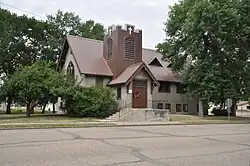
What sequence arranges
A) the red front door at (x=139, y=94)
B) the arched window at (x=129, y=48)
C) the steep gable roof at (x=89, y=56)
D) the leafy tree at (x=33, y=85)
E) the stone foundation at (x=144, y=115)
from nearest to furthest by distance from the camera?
1. the stone foundation at (x=144, y=115)
2. the leafy tree at (x=33, y=85)
3. the red front door at (x=139, y=94)
4. the steep gable roof at (x=89, y=56)
5. the arched window at (x=129, y=48)

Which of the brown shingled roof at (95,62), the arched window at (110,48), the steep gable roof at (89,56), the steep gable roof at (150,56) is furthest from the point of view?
the steep gable roof at (150,56)

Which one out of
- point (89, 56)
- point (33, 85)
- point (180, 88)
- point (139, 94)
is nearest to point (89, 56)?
point (89, 56)

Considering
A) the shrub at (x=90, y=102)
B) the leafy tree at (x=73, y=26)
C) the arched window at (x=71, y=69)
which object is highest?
the leafy tree at (x=73, y=26)

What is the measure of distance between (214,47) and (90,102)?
52.6 ft

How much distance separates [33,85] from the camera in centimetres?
3033

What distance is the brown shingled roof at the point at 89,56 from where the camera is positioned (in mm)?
35094

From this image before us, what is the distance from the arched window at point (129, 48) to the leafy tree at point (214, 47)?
16.5ft

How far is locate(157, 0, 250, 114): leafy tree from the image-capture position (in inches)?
1331

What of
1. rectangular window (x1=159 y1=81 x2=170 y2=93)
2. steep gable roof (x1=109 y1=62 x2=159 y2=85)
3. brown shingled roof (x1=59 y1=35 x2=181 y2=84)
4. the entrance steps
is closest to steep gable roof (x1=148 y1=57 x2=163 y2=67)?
brown shingled roof (x1=59 y1=35 x2=181 y2=84)

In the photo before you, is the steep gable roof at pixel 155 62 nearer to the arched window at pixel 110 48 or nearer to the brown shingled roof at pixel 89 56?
the brown shingled roof at pixel 89 56

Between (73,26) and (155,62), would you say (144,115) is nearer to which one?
(155,62)

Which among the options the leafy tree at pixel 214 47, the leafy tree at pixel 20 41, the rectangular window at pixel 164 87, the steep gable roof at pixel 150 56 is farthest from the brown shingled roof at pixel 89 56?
the leafy tree at pixel 20 41

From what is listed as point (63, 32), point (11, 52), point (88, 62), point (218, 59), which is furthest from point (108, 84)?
point (63, 32)

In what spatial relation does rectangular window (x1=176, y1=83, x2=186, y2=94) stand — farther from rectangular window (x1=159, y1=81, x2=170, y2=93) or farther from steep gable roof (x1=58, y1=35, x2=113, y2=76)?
steep gable roof (x1=58, y1=35, x2=113, y2=76)
